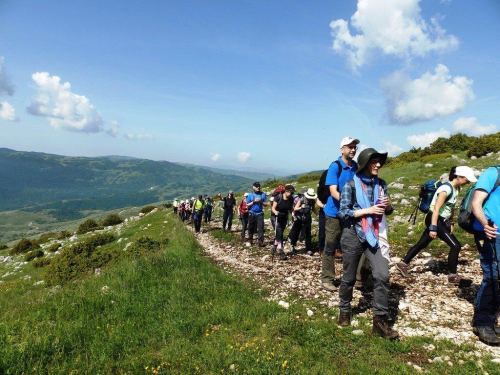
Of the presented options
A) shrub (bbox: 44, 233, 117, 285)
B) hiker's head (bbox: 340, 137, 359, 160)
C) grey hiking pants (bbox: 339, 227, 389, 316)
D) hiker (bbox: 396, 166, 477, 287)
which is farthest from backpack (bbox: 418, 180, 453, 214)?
shrub (bbox: 44, 233, 117, 285)

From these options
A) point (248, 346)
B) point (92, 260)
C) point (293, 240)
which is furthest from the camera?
point (92, 260)

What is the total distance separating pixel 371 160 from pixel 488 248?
232 cm

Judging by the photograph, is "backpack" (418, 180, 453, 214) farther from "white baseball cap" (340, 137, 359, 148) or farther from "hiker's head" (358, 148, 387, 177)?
"hiker's head" (358, 148, 387, 177)

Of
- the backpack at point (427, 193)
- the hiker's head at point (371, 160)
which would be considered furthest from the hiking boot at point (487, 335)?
the backpack at point (427, 193)

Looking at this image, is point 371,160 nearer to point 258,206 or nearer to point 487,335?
point 487,335

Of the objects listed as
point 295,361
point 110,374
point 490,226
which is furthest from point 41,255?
point 490,226

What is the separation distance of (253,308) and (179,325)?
1495 mm

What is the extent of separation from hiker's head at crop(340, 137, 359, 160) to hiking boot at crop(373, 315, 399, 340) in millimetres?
3067

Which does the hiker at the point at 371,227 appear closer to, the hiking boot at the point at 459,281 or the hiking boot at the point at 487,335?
the hiking boot at the point at 487,335

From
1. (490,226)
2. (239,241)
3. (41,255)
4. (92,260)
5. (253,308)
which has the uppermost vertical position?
(490,226)

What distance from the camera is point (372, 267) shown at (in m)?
4.27

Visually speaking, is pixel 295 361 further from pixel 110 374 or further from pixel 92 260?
pixel 92 260

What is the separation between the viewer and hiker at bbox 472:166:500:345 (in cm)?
397

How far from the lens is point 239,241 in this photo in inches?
552
